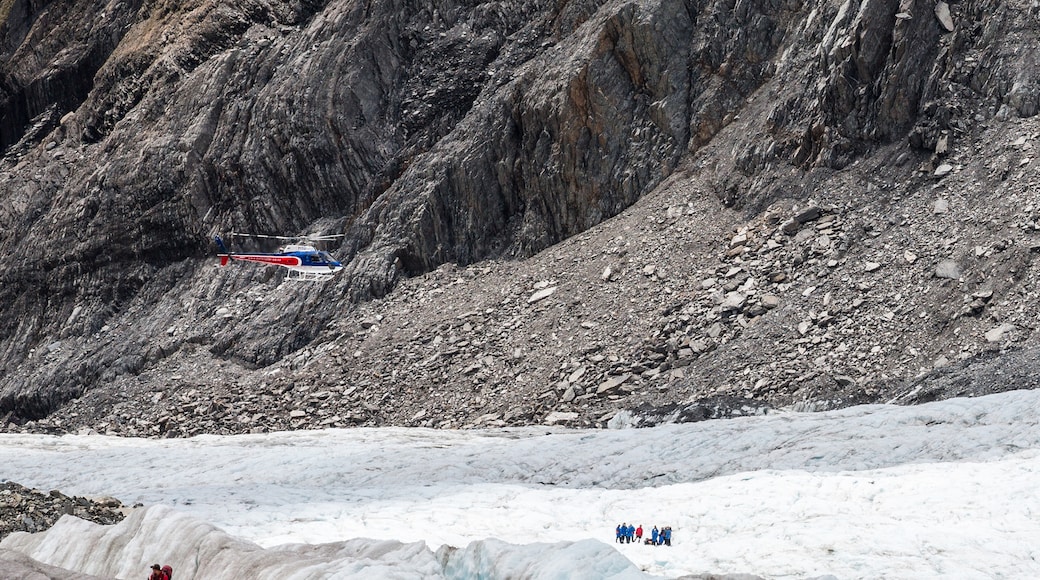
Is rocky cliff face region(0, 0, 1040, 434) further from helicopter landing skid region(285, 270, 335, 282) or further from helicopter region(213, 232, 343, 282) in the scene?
helicopter region(213, 232, 343, 282)

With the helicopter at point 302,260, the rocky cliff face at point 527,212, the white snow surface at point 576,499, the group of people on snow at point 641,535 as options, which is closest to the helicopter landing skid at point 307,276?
the helicopter at point 302,260

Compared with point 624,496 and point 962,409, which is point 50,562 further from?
point 962,409

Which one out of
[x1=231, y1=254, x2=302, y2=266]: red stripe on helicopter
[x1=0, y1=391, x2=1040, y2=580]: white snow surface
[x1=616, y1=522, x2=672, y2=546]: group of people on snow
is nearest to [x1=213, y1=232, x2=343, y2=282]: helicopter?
[x1=231, y1=254, x2=302, y2=266]: red stripe on helicopter

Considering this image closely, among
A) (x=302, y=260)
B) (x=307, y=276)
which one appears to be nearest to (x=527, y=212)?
(x=307, y=276)

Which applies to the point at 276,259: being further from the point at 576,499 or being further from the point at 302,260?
the point at 576,499

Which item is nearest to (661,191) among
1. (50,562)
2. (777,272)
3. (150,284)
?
(777,272)

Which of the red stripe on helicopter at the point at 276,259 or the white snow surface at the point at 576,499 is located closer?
the white snow surface at the point at 576,499

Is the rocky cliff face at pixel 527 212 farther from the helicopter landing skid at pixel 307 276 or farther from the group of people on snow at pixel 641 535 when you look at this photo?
the group of people on snow at pixel 641 535
